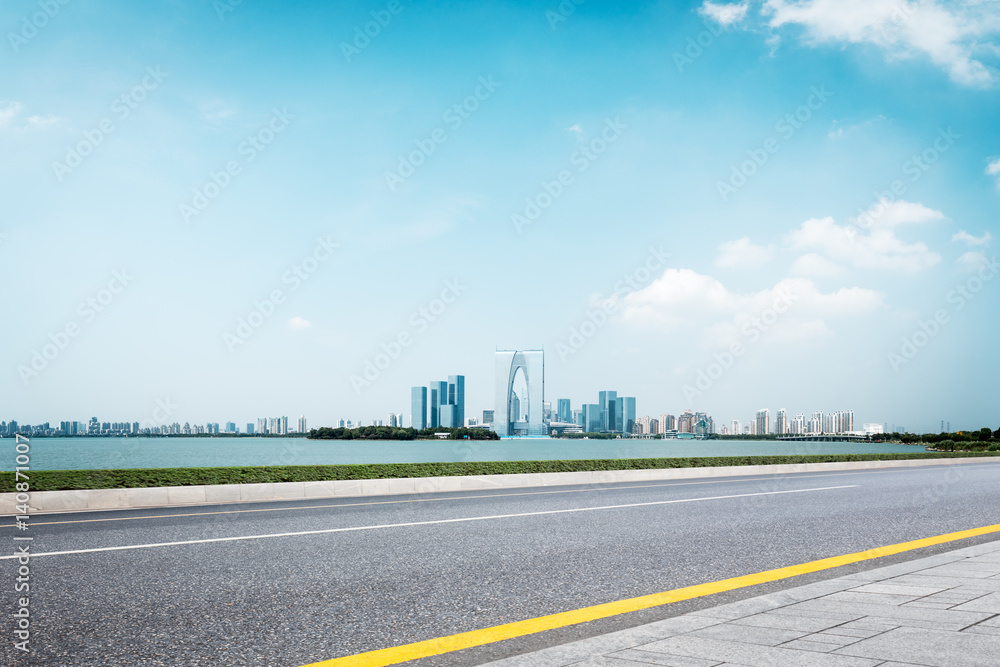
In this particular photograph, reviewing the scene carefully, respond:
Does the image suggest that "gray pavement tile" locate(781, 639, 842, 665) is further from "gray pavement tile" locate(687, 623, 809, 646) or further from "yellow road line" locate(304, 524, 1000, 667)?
"yellow road line" locate(304, 524, 1000, 667)

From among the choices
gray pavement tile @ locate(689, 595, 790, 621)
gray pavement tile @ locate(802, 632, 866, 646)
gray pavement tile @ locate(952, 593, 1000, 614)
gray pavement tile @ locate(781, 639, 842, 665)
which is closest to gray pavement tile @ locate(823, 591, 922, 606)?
gray pavement tile @ locate(952, 593, 1000, 614)

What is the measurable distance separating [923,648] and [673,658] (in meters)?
1.37

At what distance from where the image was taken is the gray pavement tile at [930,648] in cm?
365

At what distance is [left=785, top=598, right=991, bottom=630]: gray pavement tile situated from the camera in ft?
14.4

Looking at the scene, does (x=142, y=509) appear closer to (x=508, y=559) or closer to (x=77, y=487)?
(x=77, y=487)

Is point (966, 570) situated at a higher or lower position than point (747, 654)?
lower

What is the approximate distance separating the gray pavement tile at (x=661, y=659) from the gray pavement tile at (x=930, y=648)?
78 cm

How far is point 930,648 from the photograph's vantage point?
3850 millimetres

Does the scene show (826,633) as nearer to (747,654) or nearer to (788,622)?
(788,622)

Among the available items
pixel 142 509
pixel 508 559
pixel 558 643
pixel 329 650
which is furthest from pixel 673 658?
pixel 142 509

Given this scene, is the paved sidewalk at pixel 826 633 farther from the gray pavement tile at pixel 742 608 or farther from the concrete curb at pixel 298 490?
the concrete curb at pixel 298 490

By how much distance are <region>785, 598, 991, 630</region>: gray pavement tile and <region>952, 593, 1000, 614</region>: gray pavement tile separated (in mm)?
118

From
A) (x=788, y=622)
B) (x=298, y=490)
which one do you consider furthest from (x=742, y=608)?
(x=298, y=490)

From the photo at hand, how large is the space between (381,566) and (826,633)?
3.87 m
